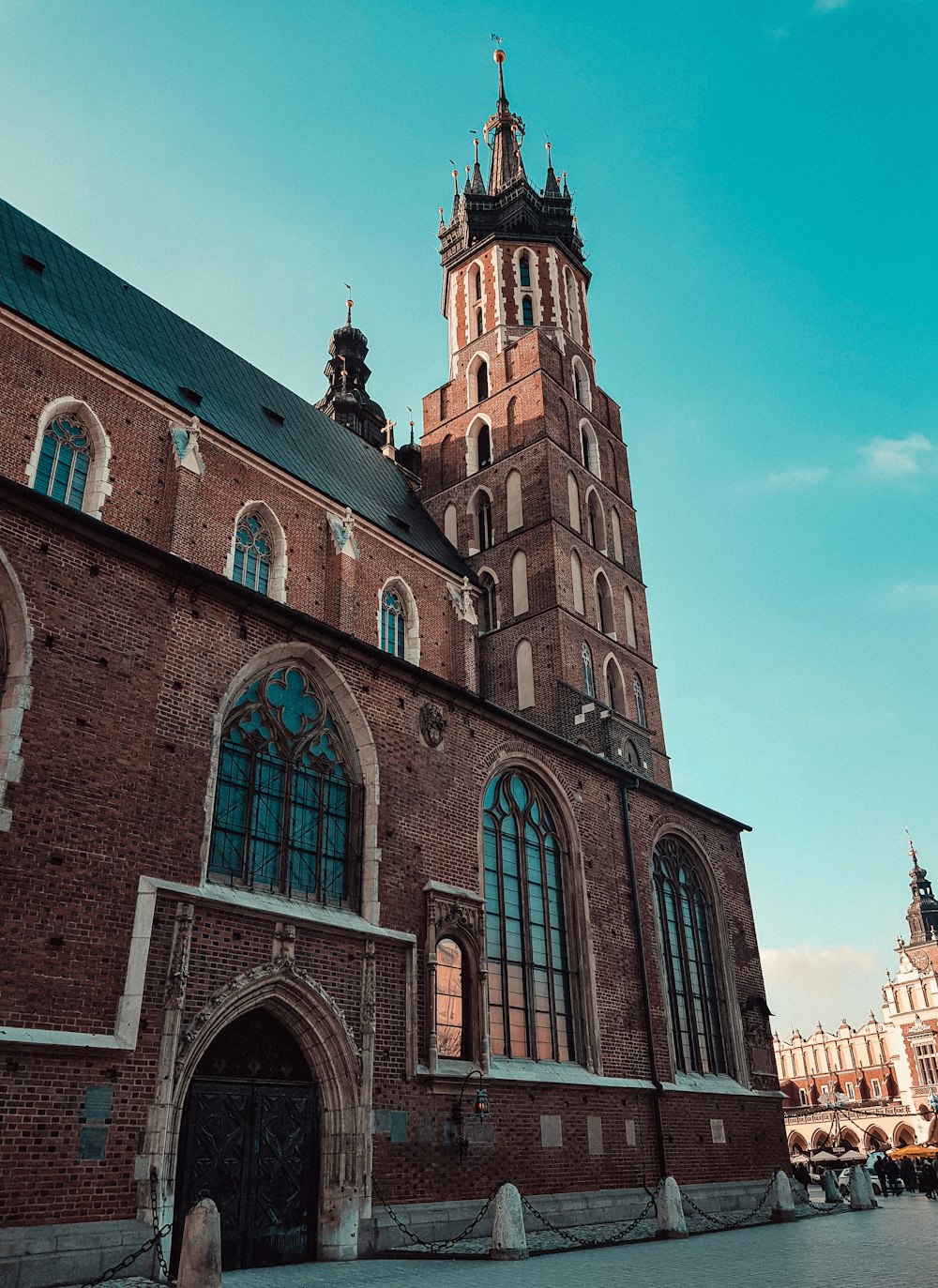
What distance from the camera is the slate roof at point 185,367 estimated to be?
20141 millimetres

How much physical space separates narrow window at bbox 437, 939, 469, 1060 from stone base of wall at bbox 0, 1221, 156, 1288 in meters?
5.30

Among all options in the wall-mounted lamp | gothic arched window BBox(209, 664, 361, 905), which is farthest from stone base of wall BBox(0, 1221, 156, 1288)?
the wall-mounted lamp

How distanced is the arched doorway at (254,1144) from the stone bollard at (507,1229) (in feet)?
7.09

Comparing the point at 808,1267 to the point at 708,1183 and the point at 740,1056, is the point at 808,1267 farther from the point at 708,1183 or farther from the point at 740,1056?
the point at 740,1056

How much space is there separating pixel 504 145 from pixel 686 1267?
1625 inches

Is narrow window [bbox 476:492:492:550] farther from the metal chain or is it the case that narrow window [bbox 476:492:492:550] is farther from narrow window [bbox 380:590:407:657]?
the metal chain

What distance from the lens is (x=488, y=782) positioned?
16.8 meters

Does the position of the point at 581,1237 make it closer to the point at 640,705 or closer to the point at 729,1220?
the point at 729,1220

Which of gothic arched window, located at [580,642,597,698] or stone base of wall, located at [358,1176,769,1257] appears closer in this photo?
stone base of wall, located at [358,1176,769,1257]

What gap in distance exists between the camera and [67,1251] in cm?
900

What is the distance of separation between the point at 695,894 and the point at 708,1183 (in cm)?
575

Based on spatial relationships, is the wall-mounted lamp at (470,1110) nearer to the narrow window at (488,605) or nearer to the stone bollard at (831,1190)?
the stone bollard at (831,1190)

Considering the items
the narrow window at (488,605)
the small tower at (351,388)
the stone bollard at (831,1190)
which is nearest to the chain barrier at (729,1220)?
the stone bollard at (831,1190)

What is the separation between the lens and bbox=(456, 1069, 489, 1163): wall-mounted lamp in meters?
13.4
